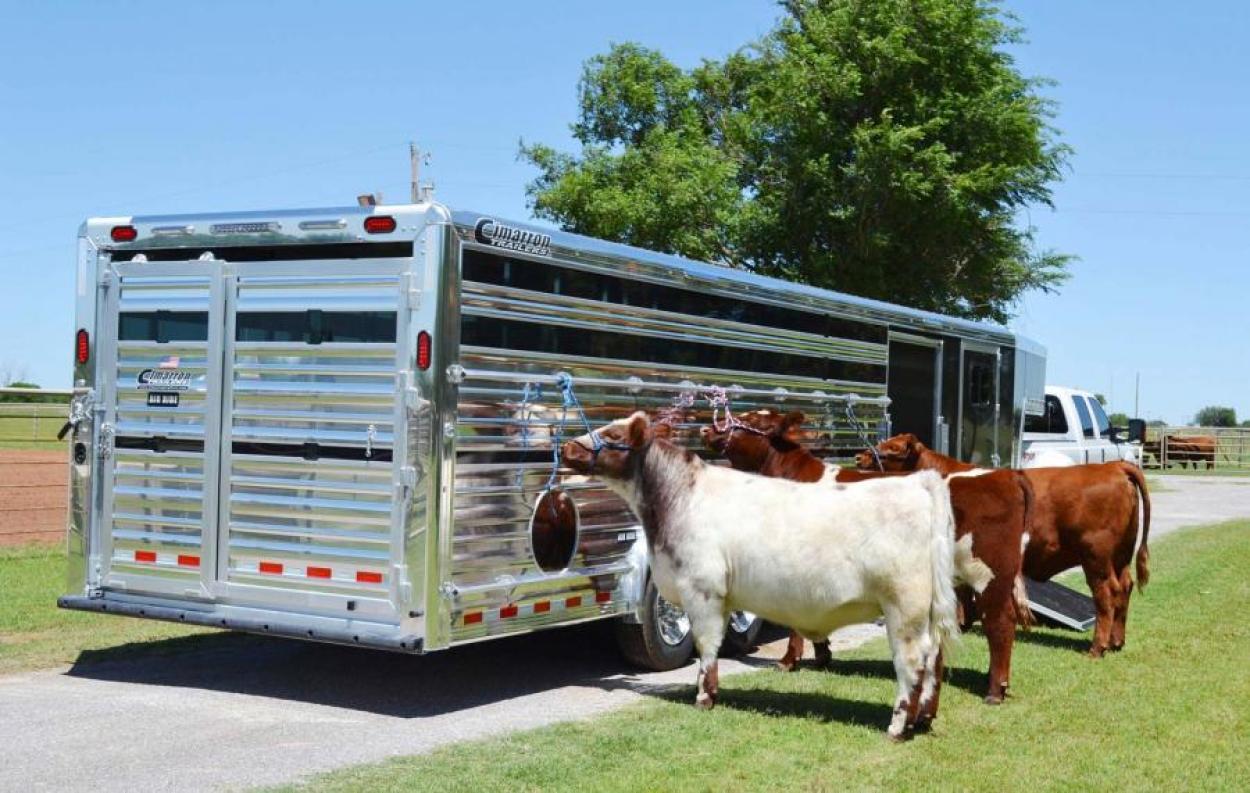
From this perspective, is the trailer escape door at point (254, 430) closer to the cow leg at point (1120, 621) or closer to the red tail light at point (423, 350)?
the red tail light at point (423, 350)

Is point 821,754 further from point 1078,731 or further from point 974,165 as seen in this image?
point 974,165

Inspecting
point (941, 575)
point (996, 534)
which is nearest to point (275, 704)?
point (941, 575)

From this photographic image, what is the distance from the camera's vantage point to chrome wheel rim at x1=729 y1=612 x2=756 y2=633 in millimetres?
10125

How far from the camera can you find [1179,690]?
902cm

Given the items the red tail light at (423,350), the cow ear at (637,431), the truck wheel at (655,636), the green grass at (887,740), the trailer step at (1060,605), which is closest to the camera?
the green grass at (887,740)

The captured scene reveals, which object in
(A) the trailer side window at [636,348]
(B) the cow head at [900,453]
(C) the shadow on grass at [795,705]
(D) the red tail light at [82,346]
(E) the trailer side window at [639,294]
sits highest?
(E) the trailer side window at [639,294]

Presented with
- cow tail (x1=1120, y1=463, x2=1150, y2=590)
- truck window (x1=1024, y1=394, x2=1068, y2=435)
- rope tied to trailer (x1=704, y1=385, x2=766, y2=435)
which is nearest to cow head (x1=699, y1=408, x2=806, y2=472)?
rope tied to trailer (x1=704, y1=385, x2=766, y2=435)

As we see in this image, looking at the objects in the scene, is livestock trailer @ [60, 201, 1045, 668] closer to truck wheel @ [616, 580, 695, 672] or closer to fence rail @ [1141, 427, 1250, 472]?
truck wheel @ [616, 580, 695, 672]

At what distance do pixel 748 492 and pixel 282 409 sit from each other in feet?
9.21

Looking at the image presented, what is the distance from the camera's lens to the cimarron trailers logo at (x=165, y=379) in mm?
8180

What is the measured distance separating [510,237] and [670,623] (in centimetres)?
319

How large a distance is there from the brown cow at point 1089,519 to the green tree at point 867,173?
16.2m

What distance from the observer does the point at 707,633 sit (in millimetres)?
7965

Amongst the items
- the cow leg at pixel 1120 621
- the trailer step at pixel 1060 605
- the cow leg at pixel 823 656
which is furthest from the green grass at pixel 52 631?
the cow leg at pixel 1120 621
